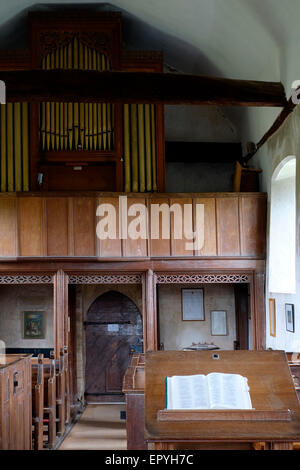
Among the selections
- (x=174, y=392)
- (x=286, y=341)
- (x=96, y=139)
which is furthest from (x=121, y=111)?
(x=174, y=392)

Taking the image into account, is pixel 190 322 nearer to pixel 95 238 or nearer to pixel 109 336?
pixel 109 336

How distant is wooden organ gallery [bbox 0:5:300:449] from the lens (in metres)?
9.66

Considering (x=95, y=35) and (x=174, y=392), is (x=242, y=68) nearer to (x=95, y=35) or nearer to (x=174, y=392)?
(x=95, y=35)

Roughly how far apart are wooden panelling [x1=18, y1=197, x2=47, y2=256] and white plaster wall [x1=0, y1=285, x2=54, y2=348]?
96.2 inches

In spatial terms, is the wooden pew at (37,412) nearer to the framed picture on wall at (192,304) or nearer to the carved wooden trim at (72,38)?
the framed picture on wall at (192,304)

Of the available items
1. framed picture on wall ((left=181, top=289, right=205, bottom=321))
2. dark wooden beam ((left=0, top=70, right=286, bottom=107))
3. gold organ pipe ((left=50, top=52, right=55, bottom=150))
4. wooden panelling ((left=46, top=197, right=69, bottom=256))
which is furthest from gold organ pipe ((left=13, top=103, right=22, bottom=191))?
framed picture on wall ((left=181, top=289, right=205, bottom=321))

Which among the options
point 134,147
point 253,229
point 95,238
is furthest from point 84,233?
point 253,229

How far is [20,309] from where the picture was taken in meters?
11.9

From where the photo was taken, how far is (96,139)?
10.6 metres

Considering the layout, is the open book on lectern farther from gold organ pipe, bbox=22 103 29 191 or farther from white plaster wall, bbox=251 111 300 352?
gold organ pipe, bbox=22 103 29 191

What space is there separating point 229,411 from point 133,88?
5.76 m

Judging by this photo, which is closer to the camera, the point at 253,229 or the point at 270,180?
the point at 270,180

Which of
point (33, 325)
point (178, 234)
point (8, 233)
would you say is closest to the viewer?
point (8, 233)

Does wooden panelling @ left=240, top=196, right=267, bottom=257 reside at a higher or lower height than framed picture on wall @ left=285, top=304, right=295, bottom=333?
higher
